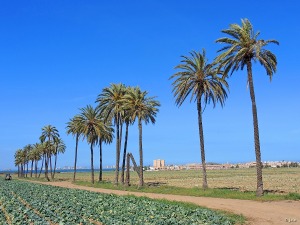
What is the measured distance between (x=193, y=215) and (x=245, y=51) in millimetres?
17254

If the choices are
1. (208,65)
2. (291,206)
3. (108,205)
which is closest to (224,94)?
(208,65)

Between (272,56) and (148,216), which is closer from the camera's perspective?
(148,216)

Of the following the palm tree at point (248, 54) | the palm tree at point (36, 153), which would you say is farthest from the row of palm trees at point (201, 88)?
the palm tree at point (36, 153)

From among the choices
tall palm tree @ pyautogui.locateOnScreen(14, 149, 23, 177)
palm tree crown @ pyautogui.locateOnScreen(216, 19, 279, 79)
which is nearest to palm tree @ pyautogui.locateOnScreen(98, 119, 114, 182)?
palm tree crown @ pyautogui.locateOnScreen(216, 19, 279, 79)

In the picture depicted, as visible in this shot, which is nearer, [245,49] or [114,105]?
[245,49]

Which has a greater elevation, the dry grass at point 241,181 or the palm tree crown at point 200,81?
the palm tree crown at point 200,81

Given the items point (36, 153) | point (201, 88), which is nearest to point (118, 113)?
point (201, 88)

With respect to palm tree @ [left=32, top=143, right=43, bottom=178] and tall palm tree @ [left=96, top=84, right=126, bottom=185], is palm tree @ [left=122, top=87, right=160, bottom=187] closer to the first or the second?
tall palm tree @ [left=96, top=84, right=126, bottom=185]

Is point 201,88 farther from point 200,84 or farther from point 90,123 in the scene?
point 90,123

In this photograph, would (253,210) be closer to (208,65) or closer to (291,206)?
(291,206)

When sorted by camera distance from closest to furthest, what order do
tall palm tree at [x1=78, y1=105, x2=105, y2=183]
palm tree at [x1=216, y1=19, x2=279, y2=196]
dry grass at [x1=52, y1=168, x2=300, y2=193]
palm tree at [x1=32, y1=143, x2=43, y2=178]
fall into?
palm tree at [x1=216, y1=19, x2=279, y2=196] < dry grass at [x1=52, y1=168, x2=300, y2=193] < tall palm tree at [x1=78, y1=105, x2=105, y2=183] < palm tree at [x1=32, y1=143, x2=43, y2=178]

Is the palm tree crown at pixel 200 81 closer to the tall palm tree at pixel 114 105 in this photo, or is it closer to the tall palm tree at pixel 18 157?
the tall palm tree at pixel 114 105

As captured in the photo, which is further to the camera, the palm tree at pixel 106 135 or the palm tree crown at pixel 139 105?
the palm tree at pixel 106 135

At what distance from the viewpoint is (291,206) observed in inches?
926
